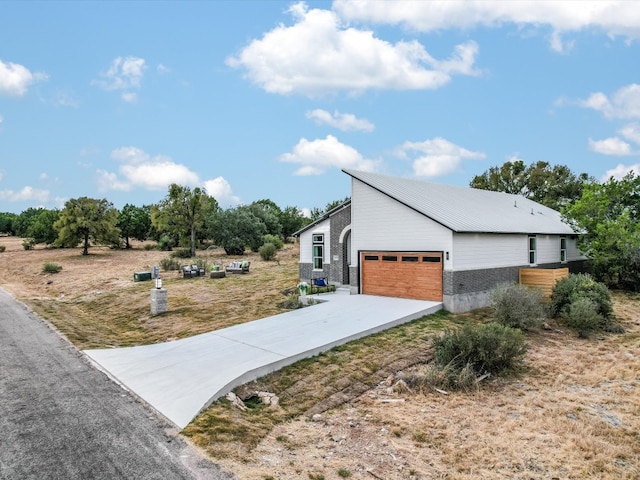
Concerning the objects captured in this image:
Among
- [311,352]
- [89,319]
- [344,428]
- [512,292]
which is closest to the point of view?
[344,428]

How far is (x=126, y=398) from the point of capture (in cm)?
773

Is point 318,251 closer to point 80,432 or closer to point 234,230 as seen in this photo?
point 80,432

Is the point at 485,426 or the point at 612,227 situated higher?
the point at 612,227

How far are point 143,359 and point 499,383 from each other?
8.48 m

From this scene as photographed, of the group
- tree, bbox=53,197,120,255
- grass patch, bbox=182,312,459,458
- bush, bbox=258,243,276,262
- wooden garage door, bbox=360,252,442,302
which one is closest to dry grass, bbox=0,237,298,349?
bush, bbox=258,243,276,262

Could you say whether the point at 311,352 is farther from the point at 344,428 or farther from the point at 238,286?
the point at 238,286

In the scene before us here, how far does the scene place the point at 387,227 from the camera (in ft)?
58.6

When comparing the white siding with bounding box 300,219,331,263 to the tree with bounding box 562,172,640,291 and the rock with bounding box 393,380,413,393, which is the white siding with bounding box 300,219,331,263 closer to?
the rock with bounding box 393,380,413,393

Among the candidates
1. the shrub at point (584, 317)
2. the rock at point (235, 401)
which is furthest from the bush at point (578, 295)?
the rock at point (235, 401)

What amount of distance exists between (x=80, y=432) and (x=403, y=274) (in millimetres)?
13287

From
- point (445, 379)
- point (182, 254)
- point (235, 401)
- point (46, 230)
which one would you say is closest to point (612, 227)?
point (445, 379)

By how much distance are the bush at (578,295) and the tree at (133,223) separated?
171ft

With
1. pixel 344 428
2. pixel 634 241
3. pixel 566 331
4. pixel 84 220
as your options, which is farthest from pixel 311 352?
pixel 84 220

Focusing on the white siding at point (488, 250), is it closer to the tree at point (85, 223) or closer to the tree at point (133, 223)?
the tree at point (85, 223)
